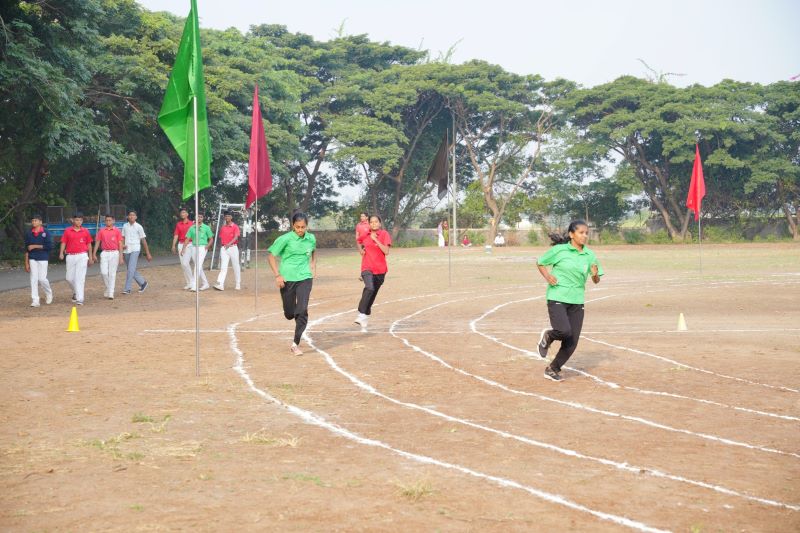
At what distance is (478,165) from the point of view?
218ft

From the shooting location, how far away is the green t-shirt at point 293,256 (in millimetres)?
12594

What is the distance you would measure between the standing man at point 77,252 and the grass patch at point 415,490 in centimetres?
1444

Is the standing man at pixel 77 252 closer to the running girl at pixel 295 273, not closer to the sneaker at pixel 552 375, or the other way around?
the running girl at pixel 295 273

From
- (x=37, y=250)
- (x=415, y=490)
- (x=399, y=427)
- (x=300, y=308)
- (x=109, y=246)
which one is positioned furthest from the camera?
(x=109, y=246)

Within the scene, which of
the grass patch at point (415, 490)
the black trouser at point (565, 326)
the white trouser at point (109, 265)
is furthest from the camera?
the white trouser at point (109, 265)

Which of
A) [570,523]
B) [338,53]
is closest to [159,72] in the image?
[338,53]

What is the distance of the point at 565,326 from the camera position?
1044 cm

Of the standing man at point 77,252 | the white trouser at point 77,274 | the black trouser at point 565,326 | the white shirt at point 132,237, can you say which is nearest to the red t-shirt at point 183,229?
the white shirt at point 132,237

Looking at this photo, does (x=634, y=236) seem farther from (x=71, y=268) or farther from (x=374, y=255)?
(x=374, y=255)

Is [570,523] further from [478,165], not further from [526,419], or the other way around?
[478,165]

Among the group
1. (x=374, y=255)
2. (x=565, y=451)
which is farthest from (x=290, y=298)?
(x=565, y=451)

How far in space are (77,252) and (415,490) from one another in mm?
14793

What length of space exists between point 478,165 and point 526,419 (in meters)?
58.7

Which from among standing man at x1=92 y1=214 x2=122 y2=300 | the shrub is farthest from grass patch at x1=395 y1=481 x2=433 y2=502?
the shrub
